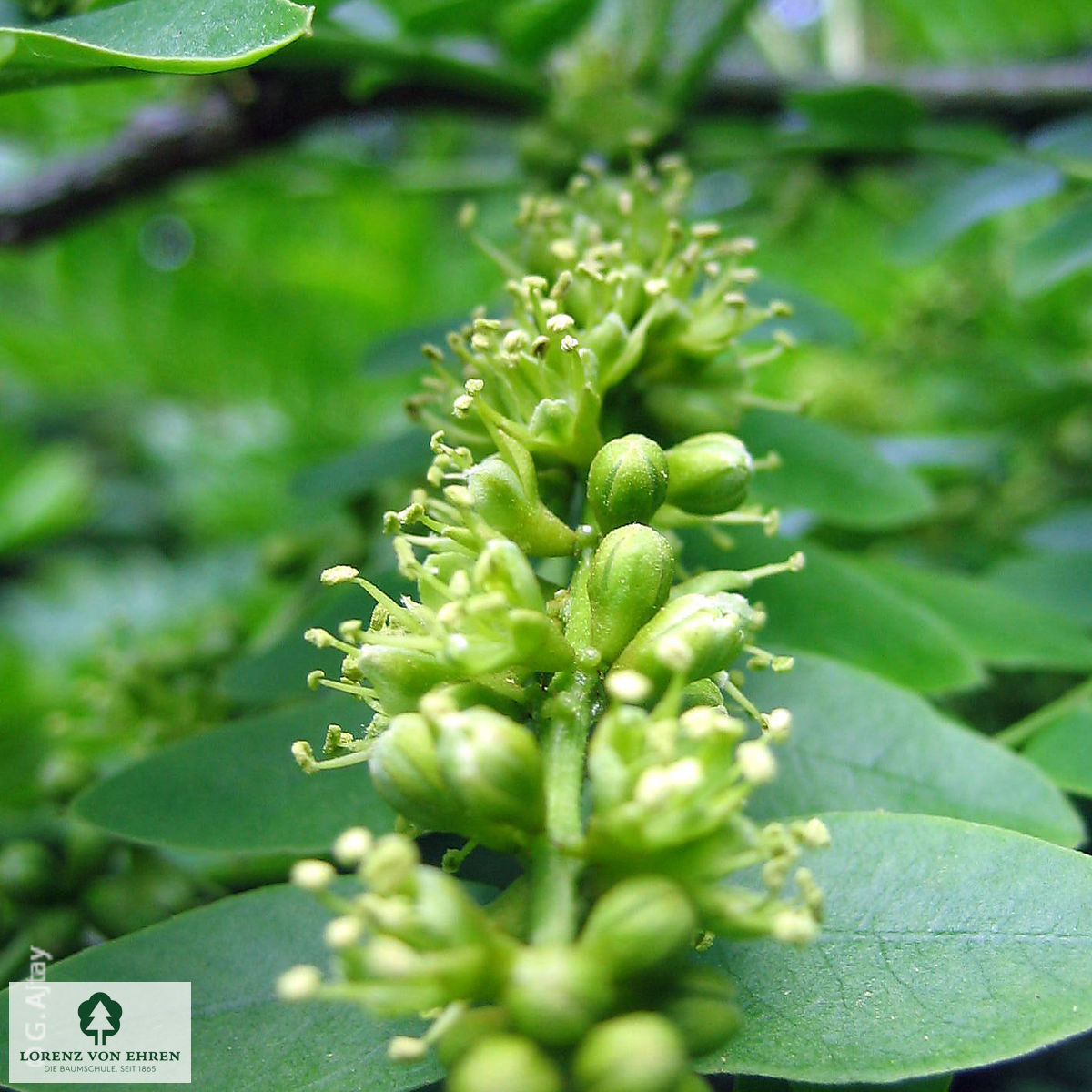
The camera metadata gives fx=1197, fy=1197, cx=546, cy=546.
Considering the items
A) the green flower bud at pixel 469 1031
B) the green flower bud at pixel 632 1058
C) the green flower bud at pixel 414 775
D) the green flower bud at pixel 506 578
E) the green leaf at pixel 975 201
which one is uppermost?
the green leaf at pixel 975 201

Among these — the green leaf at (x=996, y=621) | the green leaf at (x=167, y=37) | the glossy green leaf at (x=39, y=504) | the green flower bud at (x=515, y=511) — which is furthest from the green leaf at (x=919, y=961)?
the glossy green leaf at (x=39, y=504)

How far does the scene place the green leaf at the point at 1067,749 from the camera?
1371mm

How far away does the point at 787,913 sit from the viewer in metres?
0.87

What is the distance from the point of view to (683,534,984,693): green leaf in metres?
1.49

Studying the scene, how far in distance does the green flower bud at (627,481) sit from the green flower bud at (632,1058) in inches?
20.4

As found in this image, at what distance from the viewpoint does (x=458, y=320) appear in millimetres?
2037

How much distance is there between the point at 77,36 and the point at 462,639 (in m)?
0.79

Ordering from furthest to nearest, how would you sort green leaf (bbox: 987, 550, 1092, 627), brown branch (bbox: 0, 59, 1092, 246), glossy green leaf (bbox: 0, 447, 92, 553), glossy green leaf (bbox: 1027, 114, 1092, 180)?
glossy green leaf (bbox: 0, 447, 92, 553), brown branch (bbox: 0, 59, 1092, 246), glossy green leaf (bbox: 1027, 114, 1092, 180), green leaf (bbox: 987, 550, 1092, 627)

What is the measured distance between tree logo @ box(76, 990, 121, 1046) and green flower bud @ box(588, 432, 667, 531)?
648 millimetres

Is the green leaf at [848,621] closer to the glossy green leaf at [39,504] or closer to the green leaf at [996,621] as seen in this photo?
the green leaf at [996,621]

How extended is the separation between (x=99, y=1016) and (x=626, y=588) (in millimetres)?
623

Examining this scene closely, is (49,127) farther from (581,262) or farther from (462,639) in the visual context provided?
(462,639)

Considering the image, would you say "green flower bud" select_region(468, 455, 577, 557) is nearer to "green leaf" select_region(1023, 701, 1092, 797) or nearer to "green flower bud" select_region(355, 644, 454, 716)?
"green flower bud" select_region(355, 644, 454, 716)

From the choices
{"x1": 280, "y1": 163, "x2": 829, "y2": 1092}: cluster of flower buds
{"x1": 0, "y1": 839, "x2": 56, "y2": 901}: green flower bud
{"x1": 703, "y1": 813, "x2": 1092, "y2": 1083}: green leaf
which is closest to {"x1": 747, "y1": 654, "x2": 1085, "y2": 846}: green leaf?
{"x1": 280, "y1": 163, "x2": 829, "y2": 1092}: cluster of flower buds
